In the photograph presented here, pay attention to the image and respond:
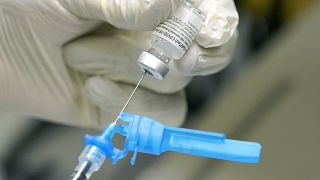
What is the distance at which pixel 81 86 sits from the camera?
989 millimetres

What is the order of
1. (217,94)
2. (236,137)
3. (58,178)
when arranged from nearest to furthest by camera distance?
(58,178), (236,137), (217,94)

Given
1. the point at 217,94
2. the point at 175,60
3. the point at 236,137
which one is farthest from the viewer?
the point at 217,94

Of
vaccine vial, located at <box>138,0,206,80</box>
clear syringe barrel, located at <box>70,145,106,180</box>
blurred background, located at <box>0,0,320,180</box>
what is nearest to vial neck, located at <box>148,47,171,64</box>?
vaccine vial, located at <box>138,0,206,80</box>

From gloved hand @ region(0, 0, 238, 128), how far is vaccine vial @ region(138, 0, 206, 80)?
0.7 inches

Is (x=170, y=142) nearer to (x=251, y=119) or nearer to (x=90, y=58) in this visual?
(x=90, y=58)

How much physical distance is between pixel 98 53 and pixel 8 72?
0.19m

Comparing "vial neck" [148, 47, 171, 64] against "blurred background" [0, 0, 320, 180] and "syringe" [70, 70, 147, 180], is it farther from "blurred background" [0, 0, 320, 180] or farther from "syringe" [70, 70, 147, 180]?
"blurred background" [0, 0, 320, 180]

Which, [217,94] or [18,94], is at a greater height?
[18,94]

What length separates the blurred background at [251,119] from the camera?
1.62m

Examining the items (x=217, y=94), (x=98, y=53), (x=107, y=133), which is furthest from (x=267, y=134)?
(x=107, y=133)

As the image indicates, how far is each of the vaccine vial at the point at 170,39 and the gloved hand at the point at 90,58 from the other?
0.02 meters

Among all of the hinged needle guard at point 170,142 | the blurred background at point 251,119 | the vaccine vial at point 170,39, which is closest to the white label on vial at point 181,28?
the vaccine vial at point 170,39

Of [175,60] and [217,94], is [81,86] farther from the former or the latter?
[217,94]

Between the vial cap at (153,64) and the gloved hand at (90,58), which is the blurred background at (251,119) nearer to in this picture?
the gloved hand at (90,58)
